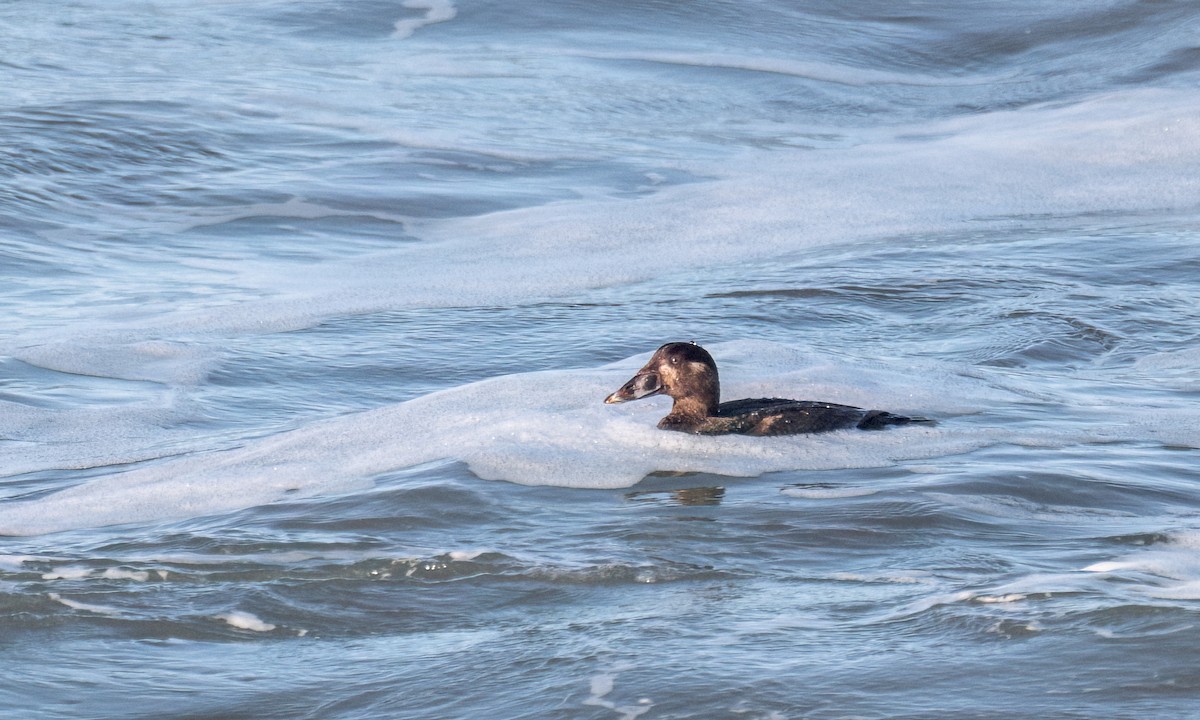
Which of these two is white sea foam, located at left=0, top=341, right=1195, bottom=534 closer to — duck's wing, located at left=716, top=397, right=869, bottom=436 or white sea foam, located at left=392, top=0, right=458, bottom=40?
duck's wing, located at left=716, top=397, right=869, bottom=436

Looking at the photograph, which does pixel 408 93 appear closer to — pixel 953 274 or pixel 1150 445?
pixel 953 274

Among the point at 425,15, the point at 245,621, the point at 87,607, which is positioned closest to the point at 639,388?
the point at 245,621

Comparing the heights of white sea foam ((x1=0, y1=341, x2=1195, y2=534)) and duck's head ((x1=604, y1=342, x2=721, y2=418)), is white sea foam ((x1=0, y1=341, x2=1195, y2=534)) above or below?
below

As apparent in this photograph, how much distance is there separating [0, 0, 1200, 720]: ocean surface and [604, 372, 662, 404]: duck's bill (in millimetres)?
136

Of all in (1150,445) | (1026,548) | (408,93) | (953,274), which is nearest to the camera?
(1026,548)

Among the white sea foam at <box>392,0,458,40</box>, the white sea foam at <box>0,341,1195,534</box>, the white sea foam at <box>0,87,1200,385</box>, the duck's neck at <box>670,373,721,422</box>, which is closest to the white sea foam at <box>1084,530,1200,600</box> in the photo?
the white sea foam at <box>0,341,1195,534</box>

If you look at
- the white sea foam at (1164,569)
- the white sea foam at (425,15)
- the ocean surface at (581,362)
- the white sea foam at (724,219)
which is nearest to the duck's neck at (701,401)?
the ocean surface at (581,362)

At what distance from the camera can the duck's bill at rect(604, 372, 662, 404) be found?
6.00m

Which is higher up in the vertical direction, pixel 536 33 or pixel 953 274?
pixel 536 33

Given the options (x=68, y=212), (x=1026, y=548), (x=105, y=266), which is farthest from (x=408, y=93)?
(x=1026, y=548)

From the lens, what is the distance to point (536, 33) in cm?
1652

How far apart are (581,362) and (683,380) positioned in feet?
5.28

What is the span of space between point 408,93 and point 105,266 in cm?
534

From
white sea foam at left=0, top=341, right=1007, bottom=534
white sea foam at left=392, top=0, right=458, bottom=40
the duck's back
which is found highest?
white sea foam at left=392, top=0, right=458, bottom=40
